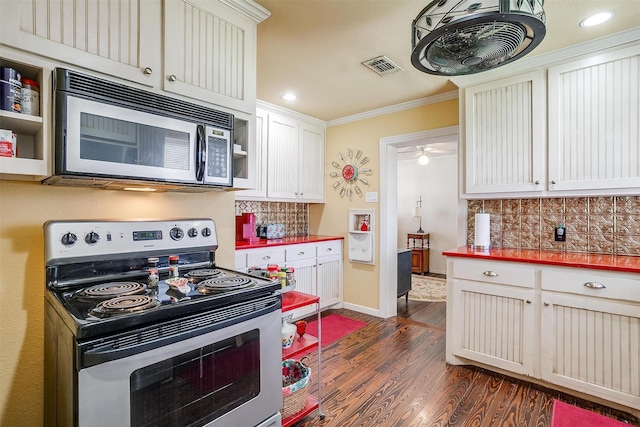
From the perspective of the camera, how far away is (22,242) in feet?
4.14

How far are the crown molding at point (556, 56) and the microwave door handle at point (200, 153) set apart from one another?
2.19 metres

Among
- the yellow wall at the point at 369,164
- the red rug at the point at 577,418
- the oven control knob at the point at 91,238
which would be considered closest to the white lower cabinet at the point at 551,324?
the red rug at the point at 577,418

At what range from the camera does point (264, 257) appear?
122 inches

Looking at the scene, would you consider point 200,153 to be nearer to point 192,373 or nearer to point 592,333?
point 192,373

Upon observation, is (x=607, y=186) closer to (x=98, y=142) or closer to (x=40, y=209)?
(x=98, y=142)

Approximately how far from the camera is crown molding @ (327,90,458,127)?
3.16 metres

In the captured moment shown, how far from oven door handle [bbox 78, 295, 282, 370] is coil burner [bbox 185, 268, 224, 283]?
33 centimetres

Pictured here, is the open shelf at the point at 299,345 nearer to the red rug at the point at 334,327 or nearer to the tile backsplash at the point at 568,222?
the red rug at the point at 334,327

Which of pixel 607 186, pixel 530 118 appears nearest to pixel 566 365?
pixel 607 186

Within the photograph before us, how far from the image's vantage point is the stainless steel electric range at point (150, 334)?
0.91 meters

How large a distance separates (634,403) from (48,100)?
3.25 metres

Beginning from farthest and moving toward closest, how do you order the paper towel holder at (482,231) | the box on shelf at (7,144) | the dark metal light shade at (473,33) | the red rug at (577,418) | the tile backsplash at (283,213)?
the tile backsplash at (283,213)
the paper towel holder at (482,231)
the red rug at (577,418)
the dark metal light shade at (473,33)
the box on shelf at (7,144)

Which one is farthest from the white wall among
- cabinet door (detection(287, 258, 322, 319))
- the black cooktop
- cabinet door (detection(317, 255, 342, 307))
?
the black cooktop

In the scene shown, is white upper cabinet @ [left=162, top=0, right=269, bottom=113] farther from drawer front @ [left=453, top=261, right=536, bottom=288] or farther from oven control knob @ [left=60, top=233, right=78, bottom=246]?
drawer front @ [left=453, top=261, right=536, bottom=288]
